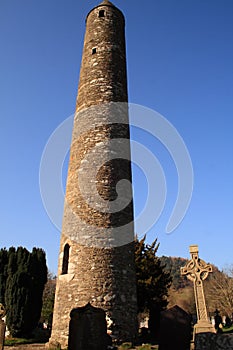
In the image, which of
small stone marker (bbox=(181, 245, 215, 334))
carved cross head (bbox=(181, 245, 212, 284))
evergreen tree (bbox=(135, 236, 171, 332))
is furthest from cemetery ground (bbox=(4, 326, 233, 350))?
evergreen tree (bbox=(135, 236, 171, 332))

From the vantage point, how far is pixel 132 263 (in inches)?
460

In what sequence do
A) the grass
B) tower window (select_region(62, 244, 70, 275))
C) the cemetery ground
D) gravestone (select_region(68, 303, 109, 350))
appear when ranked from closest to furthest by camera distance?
gravestone (select_region(68, 303, 109, 350)) → the cemetery ground → tower window (select_region(62, 244, 70, 275)) → the grass

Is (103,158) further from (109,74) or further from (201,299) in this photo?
(201,299)

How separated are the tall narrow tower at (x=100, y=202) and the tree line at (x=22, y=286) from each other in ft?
17.6

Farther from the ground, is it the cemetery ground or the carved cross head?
the carved cross head

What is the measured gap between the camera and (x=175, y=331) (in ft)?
17.7

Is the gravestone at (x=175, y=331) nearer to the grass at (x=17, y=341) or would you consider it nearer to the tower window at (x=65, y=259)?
the tower window at (x=65, y=259)

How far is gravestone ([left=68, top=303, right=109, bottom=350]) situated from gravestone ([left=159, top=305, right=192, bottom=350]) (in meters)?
1.03

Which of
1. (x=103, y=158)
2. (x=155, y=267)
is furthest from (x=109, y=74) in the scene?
(x=155, y=267)

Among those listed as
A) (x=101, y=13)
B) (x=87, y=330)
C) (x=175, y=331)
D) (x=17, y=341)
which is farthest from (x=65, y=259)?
(x=101, y=13)

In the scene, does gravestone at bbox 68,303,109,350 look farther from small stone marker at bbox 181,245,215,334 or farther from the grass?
the grass

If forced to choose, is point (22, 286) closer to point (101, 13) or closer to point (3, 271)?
point (3, 271)

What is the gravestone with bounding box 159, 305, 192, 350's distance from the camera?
530cm

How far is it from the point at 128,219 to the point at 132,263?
158 centimetres
